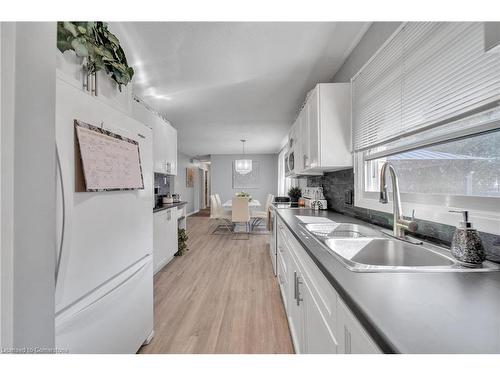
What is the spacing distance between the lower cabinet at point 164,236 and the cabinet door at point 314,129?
2.03 meters

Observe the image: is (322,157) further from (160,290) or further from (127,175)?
(160,290)

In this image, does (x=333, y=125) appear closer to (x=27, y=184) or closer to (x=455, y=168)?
(x=455, y=168)

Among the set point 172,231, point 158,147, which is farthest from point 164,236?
point 158,147

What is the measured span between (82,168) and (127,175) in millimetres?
288

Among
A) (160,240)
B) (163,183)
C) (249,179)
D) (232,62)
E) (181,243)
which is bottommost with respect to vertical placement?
(181,243)

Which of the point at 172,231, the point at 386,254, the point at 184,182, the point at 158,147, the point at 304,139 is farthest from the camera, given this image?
the point at 184,182

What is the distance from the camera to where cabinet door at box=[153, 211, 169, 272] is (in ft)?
8.94

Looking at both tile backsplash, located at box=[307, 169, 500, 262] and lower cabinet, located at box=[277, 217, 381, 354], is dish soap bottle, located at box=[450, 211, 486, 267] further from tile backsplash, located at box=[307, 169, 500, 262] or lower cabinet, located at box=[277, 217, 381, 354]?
lower cabinet, located at box=[277, 217, 381, 354]

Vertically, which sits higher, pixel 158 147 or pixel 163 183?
pixel 158 147

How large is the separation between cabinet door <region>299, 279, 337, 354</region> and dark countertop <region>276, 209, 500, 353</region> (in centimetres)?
24

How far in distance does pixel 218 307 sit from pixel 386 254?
1566 millimetres

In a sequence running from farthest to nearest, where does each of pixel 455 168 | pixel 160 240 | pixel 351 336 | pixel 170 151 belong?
pixel 170 151 < pixel 160 240 < pixel 455 168 < pixel 351 336

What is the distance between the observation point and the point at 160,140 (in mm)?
3160
